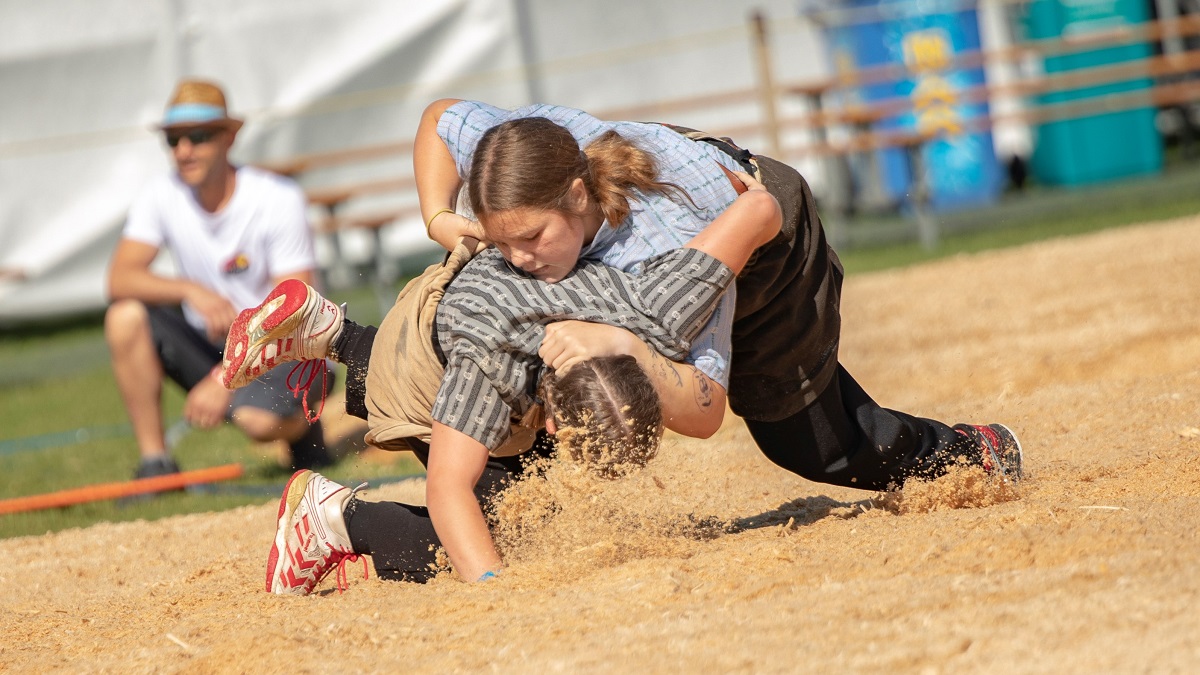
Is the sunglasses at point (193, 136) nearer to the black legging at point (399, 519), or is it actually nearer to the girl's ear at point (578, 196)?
the black legging at point (399, 519)

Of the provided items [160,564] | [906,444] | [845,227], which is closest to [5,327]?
[845,227]

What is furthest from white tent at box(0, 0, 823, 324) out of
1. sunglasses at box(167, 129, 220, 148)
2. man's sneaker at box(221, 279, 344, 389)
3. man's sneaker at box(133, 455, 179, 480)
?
man's sneaker at box(221, 279, 344, 389)

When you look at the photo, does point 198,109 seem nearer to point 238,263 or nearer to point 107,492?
point 238,263

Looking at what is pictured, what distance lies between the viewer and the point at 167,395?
7.59 metres

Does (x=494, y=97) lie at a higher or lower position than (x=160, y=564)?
higher

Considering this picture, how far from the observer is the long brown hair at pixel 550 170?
8.55ft

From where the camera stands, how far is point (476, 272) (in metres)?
2.80

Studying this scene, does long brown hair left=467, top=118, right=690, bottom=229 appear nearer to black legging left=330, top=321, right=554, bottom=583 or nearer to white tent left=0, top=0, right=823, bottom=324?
black legging left=330, top=321, right=554, bottom=583

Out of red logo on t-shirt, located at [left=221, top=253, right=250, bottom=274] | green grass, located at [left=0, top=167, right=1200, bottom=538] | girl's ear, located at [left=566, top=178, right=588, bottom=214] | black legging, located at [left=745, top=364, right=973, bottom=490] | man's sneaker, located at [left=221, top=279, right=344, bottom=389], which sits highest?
girl's ear, located at [left=566, top=178, right=588, bottom=214]

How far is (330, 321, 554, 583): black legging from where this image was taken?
9.64 feet

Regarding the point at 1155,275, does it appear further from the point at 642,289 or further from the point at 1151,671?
the point at 1151,671

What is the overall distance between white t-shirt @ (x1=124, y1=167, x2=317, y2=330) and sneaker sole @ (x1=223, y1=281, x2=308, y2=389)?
2.35 m

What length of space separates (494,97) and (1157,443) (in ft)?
26.0

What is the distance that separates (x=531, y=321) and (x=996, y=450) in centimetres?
129
